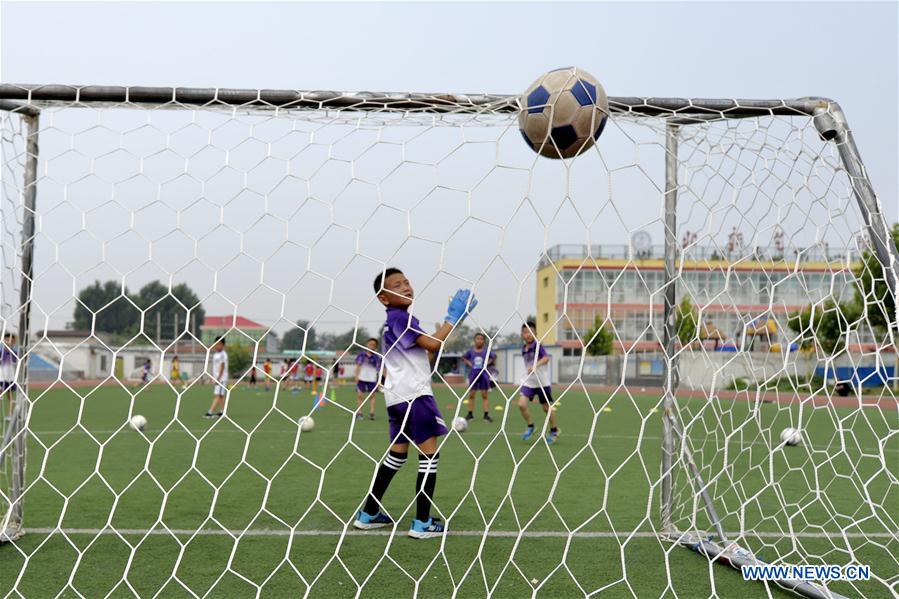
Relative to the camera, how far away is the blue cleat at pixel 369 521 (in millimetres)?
4656

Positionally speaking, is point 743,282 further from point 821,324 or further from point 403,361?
point 403,361

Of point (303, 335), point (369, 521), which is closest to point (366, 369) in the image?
point (369, 521)

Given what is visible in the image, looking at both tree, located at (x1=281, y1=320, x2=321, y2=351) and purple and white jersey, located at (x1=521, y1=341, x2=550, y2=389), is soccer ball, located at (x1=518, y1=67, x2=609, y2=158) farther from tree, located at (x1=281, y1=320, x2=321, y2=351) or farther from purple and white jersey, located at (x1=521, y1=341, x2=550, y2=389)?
purple and white jersey, located at (x1=521, y1=341, x2=550, y2=389)

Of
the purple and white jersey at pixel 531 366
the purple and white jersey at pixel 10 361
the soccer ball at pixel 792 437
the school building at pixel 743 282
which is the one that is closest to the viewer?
the purple and white jersey at pixel 10 361

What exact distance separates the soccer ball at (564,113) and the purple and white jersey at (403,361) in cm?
132

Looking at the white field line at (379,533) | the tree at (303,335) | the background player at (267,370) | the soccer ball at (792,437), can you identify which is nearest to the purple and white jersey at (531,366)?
the soccer ball at (792,437)

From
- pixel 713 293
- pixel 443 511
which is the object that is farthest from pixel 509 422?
pixel 713 293

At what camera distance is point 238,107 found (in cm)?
414

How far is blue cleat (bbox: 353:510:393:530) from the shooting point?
4656 millimetres

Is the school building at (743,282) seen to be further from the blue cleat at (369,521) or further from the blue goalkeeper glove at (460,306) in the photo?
the blue cleat at (369,521)

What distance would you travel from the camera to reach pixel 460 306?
416 cm

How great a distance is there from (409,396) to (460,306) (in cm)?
73

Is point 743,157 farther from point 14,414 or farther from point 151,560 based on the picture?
point 14,414

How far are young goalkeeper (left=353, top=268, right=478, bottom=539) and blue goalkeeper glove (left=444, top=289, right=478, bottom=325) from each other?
28 centimetres
